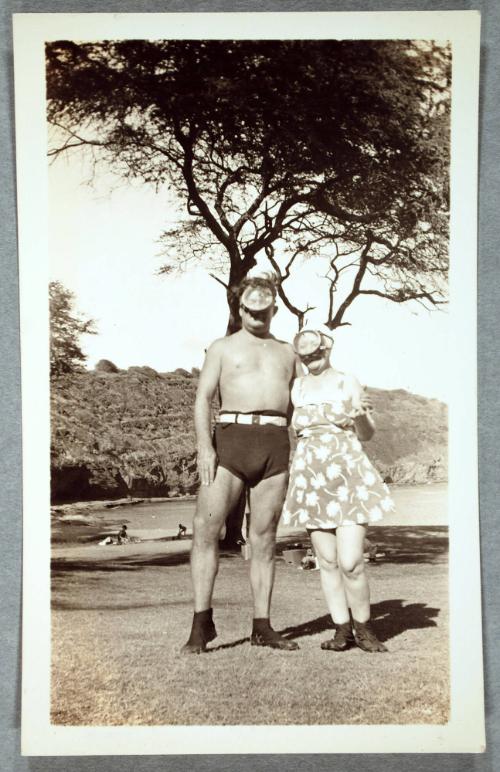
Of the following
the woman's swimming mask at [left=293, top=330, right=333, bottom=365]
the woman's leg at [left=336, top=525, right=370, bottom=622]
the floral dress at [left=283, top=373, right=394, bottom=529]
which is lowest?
the woman's leg at [left=336, top=525, right=370, bottom=622]

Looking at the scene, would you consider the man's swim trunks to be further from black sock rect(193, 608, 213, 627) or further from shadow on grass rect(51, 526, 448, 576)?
black sock rect(193, 608, 213, 627)

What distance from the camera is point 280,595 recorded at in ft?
8.47

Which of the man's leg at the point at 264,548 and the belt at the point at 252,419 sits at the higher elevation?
the belt at the point at 252,419

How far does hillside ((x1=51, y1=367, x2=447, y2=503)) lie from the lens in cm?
257

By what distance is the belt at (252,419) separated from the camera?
2553 millimetres

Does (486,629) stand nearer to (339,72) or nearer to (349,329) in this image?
(349,329)

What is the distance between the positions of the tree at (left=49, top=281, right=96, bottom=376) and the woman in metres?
0.64

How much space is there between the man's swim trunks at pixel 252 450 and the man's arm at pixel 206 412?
30 mm

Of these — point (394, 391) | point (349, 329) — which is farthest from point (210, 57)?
point (394, 391)

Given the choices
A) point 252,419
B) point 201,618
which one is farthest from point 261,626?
point 252,419

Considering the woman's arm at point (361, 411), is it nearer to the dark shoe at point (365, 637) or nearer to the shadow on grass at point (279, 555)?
the shadow on grass at point (279, 555)

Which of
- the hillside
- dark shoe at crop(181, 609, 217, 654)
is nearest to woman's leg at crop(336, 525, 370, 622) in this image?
the hillside

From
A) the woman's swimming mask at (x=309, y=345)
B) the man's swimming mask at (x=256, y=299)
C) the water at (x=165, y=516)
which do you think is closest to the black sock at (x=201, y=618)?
the water at (x=165, y=516)

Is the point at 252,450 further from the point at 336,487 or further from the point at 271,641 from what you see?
the point at 271,641
